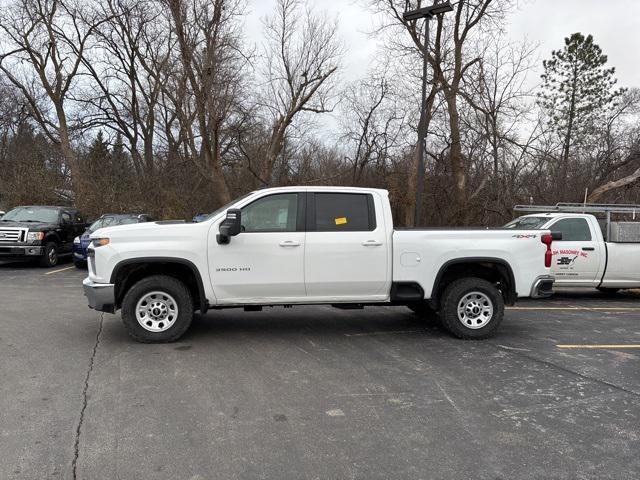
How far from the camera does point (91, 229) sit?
49.7ft

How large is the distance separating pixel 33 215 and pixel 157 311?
1176 centimetres

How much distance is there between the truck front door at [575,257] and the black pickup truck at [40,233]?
1330cm

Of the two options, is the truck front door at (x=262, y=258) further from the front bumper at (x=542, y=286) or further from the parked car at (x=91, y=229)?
the parked car at (x=91, y=229)

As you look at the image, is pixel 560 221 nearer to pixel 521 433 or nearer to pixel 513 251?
pixel 513 251

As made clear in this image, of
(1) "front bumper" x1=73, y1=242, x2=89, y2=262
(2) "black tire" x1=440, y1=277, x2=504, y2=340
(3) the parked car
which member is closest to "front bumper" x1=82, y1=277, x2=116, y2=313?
(2) "black tire" x1=440, y1=277, x2=504, y2=340

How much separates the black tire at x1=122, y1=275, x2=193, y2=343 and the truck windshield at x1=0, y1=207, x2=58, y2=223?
36.7 feet

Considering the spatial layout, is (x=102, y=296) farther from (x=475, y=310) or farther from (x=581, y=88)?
(x=581, y=88)

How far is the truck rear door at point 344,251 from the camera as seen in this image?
6371mm

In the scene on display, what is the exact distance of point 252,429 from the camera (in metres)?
3.87

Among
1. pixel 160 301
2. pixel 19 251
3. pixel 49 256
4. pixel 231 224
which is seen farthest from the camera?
pixel 49 256

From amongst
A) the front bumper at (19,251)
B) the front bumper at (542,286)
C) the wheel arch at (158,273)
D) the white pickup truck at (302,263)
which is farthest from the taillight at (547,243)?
the front bumper at (19,251)

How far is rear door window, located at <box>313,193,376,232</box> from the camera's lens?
21.3 ft

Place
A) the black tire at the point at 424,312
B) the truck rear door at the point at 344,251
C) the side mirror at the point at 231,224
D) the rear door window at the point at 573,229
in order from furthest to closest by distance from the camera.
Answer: the rear door window at the point at 573,229
the black tire at the point at 424,312
the truck rear door at the point at 344,251
the side mirror at the point at 231,224

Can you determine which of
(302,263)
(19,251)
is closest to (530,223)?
(302,263)
